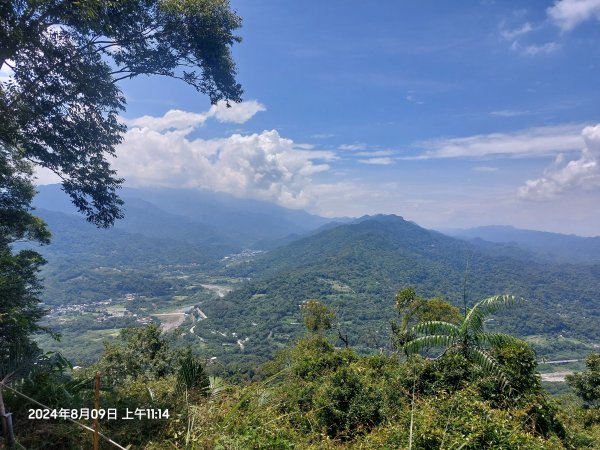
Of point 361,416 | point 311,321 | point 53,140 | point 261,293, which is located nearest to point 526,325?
Result: point 261,293

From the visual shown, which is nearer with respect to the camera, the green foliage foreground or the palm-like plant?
the green foliage foreground

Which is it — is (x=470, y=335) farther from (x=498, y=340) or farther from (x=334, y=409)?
(x=334, y=409)

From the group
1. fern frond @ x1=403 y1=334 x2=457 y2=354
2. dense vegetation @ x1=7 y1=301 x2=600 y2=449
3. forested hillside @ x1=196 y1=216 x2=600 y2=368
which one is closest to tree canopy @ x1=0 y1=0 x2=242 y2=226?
dense vegetation @ x1=7 y1=301 x2=600 y2=449

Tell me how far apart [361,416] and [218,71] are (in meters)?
7.18

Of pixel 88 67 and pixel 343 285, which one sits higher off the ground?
pixel 88 67

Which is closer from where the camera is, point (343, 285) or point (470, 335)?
point (470, 335)

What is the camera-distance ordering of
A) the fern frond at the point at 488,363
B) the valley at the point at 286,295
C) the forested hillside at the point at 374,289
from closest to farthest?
1. the fern frond at the point at 488,363
2. the valley at the point at 286,295
3. the forested hillside at the point at 374,289

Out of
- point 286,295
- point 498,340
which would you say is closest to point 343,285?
point 286,295

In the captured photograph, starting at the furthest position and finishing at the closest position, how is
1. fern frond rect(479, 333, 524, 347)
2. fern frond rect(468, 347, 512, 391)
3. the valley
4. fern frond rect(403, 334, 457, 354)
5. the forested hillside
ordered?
the forested hillside
the valley
fern frond rect(403, 334, 457, 354)
fern frond rect(479, 333, 524, 347)
fern frond rect(468, 347, 512, 391)

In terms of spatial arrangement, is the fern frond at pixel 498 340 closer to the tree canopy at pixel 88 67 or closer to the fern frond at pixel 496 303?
the fern frond at pixel 496 303

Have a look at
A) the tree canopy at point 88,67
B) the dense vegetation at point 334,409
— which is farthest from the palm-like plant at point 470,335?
the tree canopy at point 88,67

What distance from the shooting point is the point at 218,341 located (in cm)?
6612

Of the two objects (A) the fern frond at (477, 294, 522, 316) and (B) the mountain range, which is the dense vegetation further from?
(B) the mountain range

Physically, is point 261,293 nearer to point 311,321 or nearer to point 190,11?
point 311,321
